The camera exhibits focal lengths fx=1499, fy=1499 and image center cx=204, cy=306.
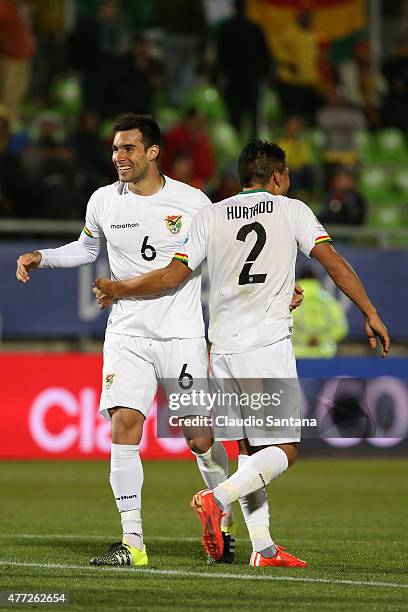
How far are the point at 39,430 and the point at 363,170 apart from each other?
873 centimetres

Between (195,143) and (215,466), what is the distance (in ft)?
35.7

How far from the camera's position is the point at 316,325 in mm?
16172

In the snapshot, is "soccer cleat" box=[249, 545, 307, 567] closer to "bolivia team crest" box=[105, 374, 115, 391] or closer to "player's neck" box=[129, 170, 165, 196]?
"bolivia team crest" box=[105, 374, 115, 391]

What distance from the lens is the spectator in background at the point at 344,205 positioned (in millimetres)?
17703

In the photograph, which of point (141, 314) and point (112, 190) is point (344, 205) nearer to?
point (112, 190)

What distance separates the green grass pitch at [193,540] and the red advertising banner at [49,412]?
192mm

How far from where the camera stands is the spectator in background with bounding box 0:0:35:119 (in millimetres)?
19078

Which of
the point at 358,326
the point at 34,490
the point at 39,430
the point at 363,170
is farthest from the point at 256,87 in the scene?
the point at 34,490

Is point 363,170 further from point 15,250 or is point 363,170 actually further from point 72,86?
point 15,250

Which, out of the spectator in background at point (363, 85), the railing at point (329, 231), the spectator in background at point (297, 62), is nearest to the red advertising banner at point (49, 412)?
the railing at point (329, 231)

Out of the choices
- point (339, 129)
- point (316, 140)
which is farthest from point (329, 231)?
point (316, 140)

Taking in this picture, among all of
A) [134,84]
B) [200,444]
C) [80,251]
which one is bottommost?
[200,444]

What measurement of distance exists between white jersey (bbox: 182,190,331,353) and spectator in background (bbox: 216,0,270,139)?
12.6 m

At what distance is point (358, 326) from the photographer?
17.5 meters
